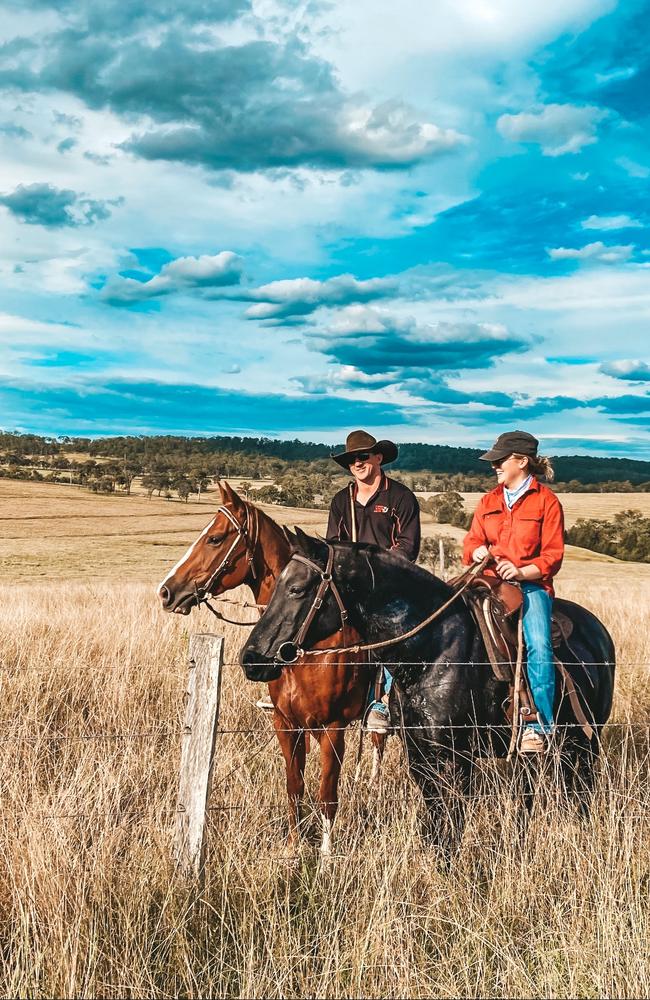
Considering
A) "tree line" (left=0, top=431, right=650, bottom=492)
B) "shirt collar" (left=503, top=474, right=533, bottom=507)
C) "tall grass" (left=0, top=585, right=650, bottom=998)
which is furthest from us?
"tree line" (left=0, top=431, right=650, bottom=492)

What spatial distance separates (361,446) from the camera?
6.46 metres

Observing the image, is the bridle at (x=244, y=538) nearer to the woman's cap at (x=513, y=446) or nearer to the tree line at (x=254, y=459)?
the woman's cap at (x=513, y=446)

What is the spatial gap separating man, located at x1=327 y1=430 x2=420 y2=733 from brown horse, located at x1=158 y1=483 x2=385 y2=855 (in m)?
0.57

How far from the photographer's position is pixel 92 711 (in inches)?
285

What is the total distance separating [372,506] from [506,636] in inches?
72.3

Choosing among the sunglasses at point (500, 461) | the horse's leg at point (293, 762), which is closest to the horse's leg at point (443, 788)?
the horse's leg at point (293, 762)

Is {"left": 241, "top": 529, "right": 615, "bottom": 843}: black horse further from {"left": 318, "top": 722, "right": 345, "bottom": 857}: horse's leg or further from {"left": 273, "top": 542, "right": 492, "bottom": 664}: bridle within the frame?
{"left": 318, "top": 722, "right": 345, "bottom": 857}: horse's leg

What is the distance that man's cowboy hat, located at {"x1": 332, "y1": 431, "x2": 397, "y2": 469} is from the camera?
253 inches

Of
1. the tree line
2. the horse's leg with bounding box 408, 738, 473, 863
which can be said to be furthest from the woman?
the tree line

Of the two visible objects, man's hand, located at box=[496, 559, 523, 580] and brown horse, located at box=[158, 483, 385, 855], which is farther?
brown horse, located at box=[158, 483, 385, 855]

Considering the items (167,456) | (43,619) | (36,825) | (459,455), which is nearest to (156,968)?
(36,825)

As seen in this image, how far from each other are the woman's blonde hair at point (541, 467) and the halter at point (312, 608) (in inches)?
57.5

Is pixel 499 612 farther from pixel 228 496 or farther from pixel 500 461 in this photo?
pixel 228 496

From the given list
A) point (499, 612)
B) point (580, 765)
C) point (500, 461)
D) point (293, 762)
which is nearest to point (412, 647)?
point (499, 612)
